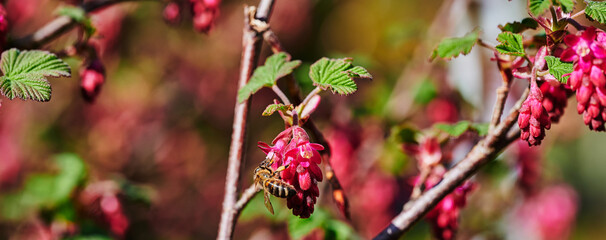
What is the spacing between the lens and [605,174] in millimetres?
8594

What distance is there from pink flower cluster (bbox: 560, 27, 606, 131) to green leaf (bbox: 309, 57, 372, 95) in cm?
38

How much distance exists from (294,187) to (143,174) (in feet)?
9.00

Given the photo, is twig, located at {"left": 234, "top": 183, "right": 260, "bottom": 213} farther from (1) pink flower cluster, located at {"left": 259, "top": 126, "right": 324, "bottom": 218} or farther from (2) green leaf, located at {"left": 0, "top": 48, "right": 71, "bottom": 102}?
(2) green leaf, located at {"left": 0, "top": 48, "right": 71, "bottom": 102}

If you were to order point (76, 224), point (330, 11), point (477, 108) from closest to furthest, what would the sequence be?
point (76, 224)
point (477, 108)
point (330, 11)

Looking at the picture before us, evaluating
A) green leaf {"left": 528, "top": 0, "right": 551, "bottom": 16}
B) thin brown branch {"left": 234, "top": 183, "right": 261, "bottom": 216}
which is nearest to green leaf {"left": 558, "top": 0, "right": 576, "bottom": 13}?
green leaf {"left": 528, "top": 0, "right": 551, "bottom": 16}

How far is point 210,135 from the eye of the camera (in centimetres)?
395

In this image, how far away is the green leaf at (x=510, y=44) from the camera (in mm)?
1125

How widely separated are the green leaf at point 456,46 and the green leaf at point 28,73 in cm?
85

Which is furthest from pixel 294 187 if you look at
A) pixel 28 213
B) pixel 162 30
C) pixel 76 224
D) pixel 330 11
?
pixel 330 11

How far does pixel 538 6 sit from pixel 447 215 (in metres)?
0.64

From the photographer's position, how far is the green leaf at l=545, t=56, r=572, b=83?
1.02 meters

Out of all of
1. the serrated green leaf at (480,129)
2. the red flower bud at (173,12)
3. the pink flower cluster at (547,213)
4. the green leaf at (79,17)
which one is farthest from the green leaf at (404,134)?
the pink flower cluster at (547,213)

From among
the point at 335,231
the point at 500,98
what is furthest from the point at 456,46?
the point at 335,231

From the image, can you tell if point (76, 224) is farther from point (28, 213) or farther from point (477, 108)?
point (477, 108)
